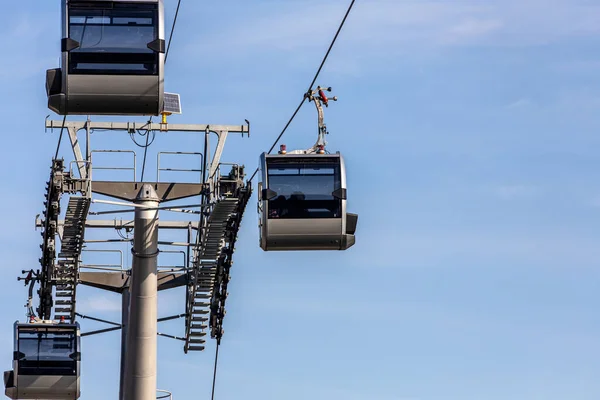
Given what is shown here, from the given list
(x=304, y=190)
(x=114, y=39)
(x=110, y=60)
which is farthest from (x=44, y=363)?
(x=110, y=60)

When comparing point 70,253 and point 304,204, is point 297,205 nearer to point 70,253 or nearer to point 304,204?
point 304,204

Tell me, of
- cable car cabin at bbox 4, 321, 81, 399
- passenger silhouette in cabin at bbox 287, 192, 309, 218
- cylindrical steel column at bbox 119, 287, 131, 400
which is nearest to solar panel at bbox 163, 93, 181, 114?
cable car cabin at bbox 4, 321, 81, 399

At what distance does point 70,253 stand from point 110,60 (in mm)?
13518

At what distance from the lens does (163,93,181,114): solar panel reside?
37.1 meters

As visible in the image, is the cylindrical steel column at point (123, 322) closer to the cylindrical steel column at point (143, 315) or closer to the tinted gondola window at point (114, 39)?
the cylindrical steel column at point (143, 315)

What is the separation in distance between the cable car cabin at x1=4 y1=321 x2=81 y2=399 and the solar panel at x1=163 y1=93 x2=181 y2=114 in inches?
215

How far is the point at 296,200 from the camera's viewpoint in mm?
29016

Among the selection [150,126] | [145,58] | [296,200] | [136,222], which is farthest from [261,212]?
[150,126]

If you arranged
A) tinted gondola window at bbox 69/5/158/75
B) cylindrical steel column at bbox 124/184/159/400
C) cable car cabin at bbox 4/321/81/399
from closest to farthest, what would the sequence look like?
tinted gondola window at bbox 69/5/158/75, cylindrical steel column at bbox 124/184/159/400, cable car cabin at bbox 4/321/81/399

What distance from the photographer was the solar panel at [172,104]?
37125 mm

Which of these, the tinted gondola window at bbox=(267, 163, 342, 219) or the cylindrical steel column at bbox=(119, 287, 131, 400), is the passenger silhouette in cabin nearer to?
the tinted gondola window at bbox=(267, 163, 342, 219)

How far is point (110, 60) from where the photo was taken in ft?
86.7

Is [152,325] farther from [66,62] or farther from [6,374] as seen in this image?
[66,62]

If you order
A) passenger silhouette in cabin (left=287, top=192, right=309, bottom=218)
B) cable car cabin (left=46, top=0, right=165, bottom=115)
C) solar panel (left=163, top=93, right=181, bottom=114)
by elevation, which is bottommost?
passenger silhouette in cabin (left=287, top=192, right=309, bottom=218)
